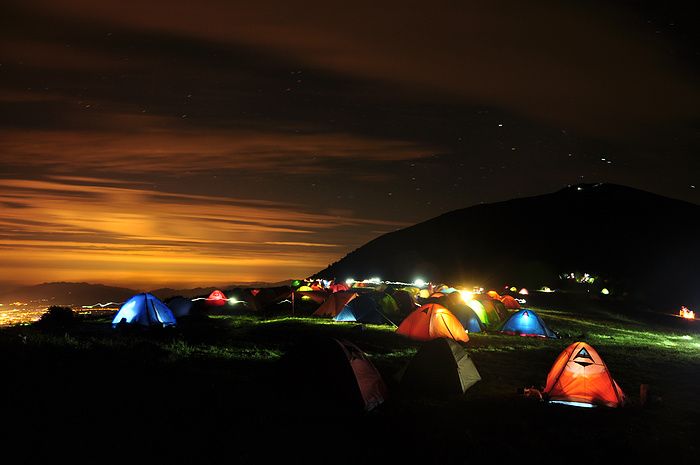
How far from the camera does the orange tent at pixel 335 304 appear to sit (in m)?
30.9

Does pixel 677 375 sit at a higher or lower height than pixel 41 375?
lower

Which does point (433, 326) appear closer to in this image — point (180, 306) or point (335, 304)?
point (335, 304)

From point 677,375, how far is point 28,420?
699 inches

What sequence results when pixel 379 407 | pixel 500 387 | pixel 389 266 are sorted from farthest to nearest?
pixel 389 266 → pixel 500 387 → pixel 379 407

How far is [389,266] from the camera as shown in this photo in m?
148

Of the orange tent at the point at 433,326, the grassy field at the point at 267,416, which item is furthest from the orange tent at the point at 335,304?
the grassy field at the point at 267,416

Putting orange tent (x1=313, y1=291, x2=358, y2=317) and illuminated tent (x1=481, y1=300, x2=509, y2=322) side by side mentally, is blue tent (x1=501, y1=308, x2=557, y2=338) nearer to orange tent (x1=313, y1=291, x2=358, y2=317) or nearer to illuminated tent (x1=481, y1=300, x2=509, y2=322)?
illuminated tent (x1=481, y1=300, x2=509, y2=322)

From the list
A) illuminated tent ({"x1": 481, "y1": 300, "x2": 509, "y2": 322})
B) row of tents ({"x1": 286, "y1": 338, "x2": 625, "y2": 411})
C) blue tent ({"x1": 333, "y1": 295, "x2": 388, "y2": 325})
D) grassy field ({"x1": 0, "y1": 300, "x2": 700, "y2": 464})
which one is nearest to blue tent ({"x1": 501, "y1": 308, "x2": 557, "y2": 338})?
illuminated tent ({"x1": 481, "y1": 300, "x2": 509, "y2": 322})

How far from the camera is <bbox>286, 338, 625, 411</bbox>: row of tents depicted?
11.4m

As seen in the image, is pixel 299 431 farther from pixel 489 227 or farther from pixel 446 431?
pixel 489 227

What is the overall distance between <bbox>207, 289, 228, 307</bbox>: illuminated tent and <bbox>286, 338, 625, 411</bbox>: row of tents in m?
26.0

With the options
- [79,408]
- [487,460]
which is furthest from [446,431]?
[79,408]

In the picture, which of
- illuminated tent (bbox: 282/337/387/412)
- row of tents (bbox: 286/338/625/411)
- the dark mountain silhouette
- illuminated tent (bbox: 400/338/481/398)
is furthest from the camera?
the dark mountain silhouette

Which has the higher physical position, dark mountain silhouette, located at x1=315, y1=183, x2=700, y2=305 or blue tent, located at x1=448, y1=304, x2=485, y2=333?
dark mountain silhouette, located at x1=315, y1=183, x2=700, y2=305
